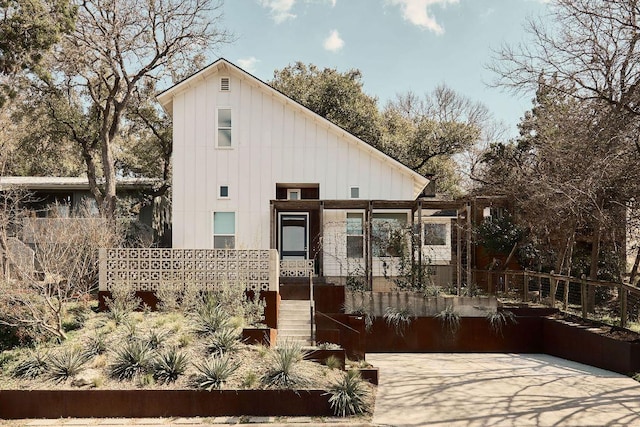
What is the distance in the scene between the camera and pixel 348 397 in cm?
845

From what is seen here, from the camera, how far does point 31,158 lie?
2533cm

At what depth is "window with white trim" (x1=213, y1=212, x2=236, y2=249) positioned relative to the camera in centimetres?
1753

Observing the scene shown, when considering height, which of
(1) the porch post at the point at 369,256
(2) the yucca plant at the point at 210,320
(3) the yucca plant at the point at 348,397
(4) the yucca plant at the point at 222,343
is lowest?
(3) the yucca plant at the point at 348,397

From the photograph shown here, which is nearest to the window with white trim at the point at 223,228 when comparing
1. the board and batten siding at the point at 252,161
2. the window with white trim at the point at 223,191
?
the board and batten siding at the point at 252,161

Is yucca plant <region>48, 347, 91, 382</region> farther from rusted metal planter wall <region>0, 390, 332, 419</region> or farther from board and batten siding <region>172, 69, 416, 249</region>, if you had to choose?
board and batten siding <region>172, 69, 416, 249</region>

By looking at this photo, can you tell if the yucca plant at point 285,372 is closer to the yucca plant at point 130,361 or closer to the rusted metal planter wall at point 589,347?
the yucca plant at point 130,361

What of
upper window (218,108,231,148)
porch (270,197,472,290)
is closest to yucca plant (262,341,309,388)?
porch (270,197,472,290)

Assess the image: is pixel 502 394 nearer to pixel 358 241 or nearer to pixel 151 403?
pixel 151 403

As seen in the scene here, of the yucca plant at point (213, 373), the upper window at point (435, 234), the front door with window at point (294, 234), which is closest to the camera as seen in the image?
the yucca plant at point (213, 373)

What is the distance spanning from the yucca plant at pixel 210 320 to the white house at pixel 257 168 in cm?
585

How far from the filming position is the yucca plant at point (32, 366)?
29.9 ft

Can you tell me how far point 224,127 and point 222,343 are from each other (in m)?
9.88

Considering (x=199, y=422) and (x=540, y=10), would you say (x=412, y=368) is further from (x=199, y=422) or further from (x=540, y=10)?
(x=540, y=10)

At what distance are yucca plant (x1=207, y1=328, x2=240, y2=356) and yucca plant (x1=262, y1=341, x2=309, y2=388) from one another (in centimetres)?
110
